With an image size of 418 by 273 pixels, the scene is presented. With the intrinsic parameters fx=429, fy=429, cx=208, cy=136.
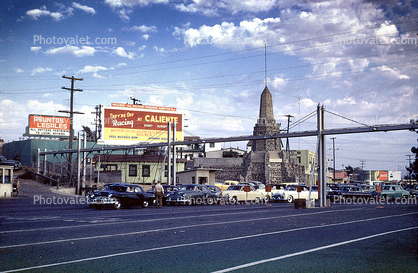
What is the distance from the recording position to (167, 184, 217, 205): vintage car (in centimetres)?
2728

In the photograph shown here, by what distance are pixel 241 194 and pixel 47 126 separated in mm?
45889

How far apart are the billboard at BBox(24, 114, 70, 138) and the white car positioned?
44.4m

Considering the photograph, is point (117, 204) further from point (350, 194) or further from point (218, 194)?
point (350, 194)

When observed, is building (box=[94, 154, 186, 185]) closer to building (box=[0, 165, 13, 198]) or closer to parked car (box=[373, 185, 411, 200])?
building (box=[0, 165, 13, 198])

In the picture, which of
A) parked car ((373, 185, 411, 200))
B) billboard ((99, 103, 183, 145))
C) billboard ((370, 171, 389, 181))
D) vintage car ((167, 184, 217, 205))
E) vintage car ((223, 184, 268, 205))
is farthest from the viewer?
billboard ((370, 171, 389, 181))

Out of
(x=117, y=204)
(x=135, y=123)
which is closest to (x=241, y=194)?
(x=117, y=204)

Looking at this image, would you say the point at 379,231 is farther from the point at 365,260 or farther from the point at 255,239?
the point at 365,260

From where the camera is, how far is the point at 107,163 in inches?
2196

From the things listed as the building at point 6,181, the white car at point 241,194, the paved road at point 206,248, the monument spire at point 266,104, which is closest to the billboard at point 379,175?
the monument spire at point 266,104

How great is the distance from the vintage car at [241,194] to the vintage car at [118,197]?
7008 mm

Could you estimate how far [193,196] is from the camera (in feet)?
91.1

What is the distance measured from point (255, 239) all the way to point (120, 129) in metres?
Result: 50.2

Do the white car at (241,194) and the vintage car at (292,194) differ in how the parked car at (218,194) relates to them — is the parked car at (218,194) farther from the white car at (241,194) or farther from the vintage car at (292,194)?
the vintage car at (292,194)

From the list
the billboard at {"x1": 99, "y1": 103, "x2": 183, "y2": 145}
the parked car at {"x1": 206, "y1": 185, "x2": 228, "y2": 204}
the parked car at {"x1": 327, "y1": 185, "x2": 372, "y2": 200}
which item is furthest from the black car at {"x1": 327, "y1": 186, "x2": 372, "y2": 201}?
the billboard at {"x1": 99, "y1": 103, "x2": 183, "y2": 145}
